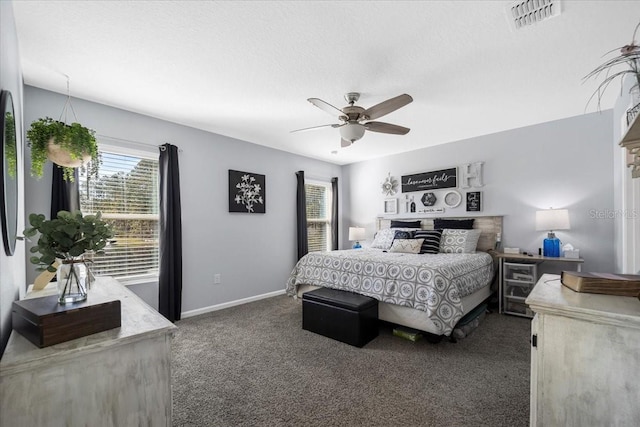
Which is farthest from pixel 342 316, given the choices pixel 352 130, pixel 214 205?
pixel 214 205

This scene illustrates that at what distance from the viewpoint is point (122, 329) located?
1091 mm

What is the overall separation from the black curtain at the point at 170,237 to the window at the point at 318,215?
239 centimetres

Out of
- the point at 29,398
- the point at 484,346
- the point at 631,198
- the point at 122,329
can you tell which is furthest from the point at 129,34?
the point at 631,198

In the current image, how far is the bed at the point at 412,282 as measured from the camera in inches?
101

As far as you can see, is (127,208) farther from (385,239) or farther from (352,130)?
(385,239)

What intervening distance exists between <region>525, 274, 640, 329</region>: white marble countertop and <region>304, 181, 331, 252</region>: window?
4363mm

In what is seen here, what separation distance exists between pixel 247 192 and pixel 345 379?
296cm

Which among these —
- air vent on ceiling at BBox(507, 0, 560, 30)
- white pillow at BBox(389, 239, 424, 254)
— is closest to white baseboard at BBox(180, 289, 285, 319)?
white pillow at BBox(389, 239, 424, 254)

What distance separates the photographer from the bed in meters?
2.55

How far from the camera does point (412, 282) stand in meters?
2.70

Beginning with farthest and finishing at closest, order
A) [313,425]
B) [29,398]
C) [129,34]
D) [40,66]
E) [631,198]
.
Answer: [631,198], [40,66], [129,34], [313,425], [29,398]

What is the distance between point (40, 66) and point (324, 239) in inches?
179

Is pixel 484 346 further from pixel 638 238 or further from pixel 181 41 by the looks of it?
pixel 181 41

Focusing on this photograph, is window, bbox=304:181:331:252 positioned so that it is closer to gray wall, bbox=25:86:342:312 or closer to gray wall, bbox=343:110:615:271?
gray wall, bbox=25:86:342:312
